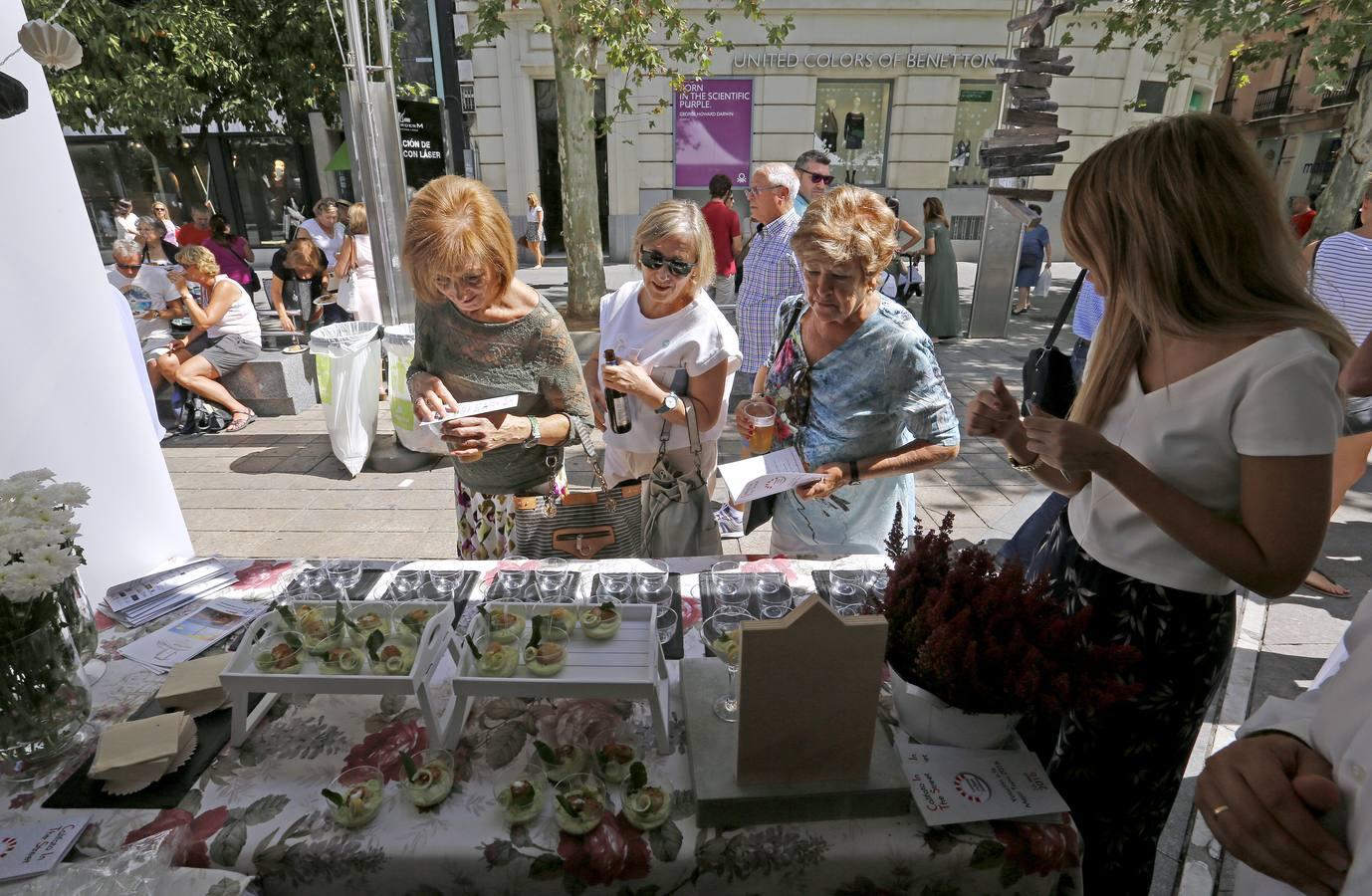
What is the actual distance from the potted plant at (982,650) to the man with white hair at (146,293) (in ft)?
22.6

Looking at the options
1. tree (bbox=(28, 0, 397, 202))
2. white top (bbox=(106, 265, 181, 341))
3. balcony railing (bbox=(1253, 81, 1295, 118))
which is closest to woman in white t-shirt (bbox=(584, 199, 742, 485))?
white top (bbox=(106, 265, 181, 341))

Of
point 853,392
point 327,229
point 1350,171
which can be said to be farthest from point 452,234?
point 1350,171

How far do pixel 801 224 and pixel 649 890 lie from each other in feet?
5.29

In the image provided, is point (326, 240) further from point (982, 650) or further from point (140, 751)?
point (982, 650)

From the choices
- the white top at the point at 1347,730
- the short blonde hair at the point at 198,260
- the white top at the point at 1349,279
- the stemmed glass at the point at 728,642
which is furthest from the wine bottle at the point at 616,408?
the short blonde hair at the point at 198,260

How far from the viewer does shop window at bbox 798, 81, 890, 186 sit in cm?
1485

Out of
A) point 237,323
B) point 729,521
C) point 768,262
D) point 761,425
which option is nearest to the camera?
point 761,425

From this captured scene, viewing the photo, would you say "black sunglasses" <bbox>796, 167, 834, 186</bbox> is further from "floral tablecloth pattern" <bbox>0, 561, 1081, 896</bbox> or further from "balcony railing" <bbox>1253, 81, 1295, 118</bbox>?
"balcony railing" <bbox>1253, 81, 1295, 118</bbox>

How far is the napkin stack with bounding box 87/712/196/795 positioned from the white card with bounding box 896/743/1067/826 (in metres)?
1.25

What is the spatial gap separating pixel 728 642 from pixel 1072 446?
73 cm

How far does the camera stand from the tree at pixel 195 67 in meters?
11.6

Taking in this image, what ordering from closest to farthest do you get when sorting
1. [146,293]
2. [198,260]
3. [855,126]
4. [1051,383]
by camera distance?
[1051,383]
[198,260]
[146,293]
[855,126]

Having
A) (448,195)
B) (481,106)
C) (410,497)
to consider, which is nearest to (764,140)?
(481,106)

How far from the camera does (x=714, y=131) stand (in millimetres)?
14539
